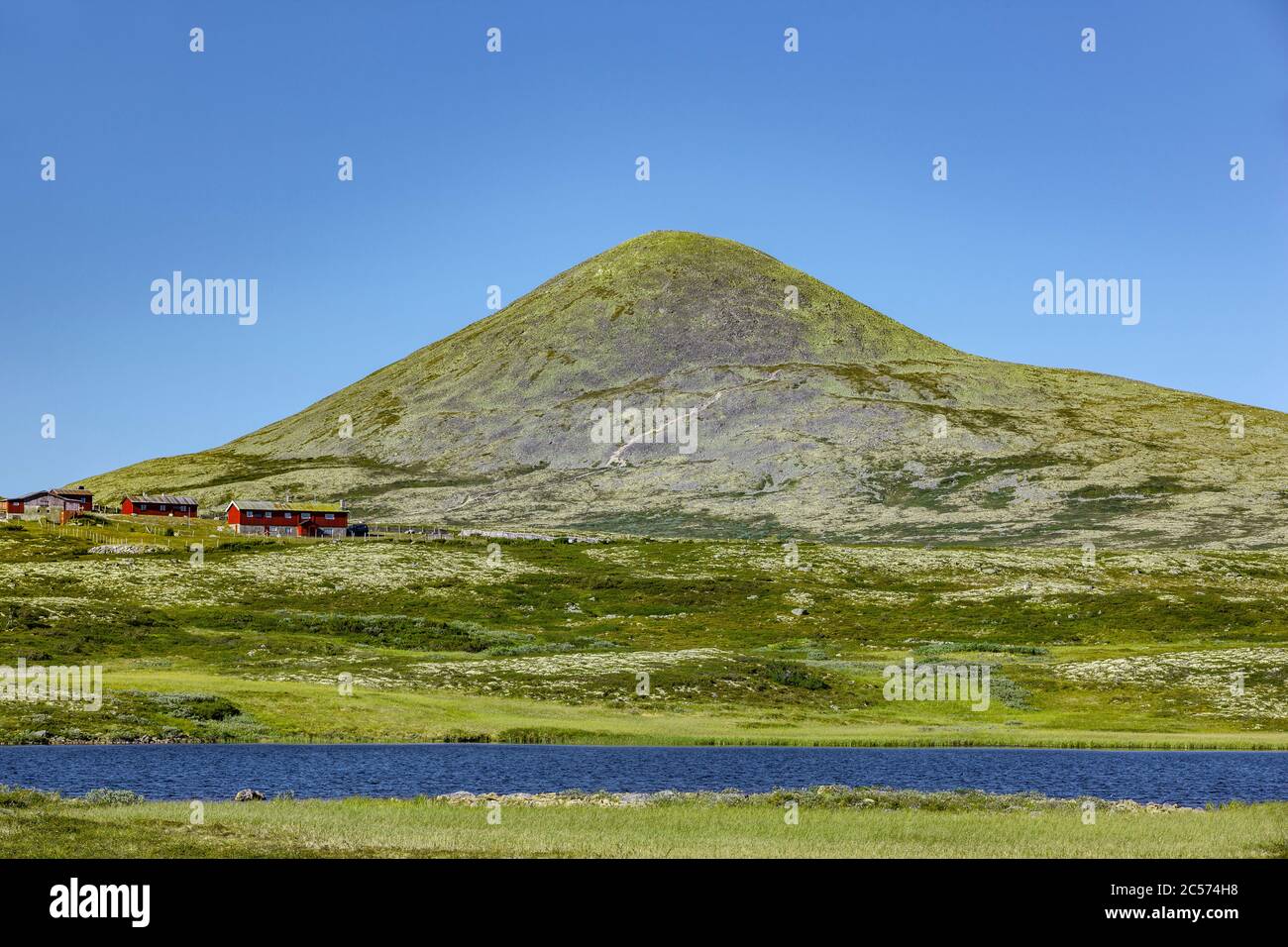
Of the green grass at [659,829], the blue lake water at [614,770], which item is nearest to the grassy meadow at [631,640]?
the blue lake water at [614,770]

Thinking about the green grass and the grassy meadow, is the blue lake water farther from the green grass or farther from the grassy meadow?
the green grass

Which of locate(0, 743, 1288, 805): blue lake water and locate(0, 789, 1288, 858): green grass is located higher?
locate(0, 789, 1288, 858): green grass

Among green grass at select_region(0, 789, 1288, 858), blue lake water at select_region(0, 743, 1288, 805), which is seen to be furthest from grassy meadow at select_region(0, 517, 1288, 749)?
green grass at select_region(0, 789, 1288, 858)

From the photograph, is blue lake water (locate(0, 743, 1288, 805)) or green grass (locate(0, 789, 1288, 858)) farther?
blue lake water (locate(0, 743, 1288, 805))

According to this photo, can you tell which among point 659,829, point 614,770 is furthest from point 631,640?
point 659,829

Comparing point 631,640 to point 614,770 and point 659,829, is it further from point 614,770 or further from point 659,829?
point 659,829

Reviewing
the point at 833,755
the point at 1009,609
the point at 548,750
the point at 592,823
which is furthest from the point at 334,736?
the point at 1009,609

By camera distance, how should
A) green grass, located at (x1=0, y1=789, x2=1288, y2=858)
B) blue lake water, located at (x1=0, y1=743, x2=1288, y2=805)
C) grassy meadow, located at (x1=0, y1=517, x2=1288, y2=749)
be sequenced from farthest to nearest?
grassy meadow, located at (x1=0, y1=517, x2=1288, y2=749) → blue lake water, located at (x1=0, y1=743, x2=1288, y2=805) → green grass, located at (x1=0, y1=789, x2=1288, y2=858)
